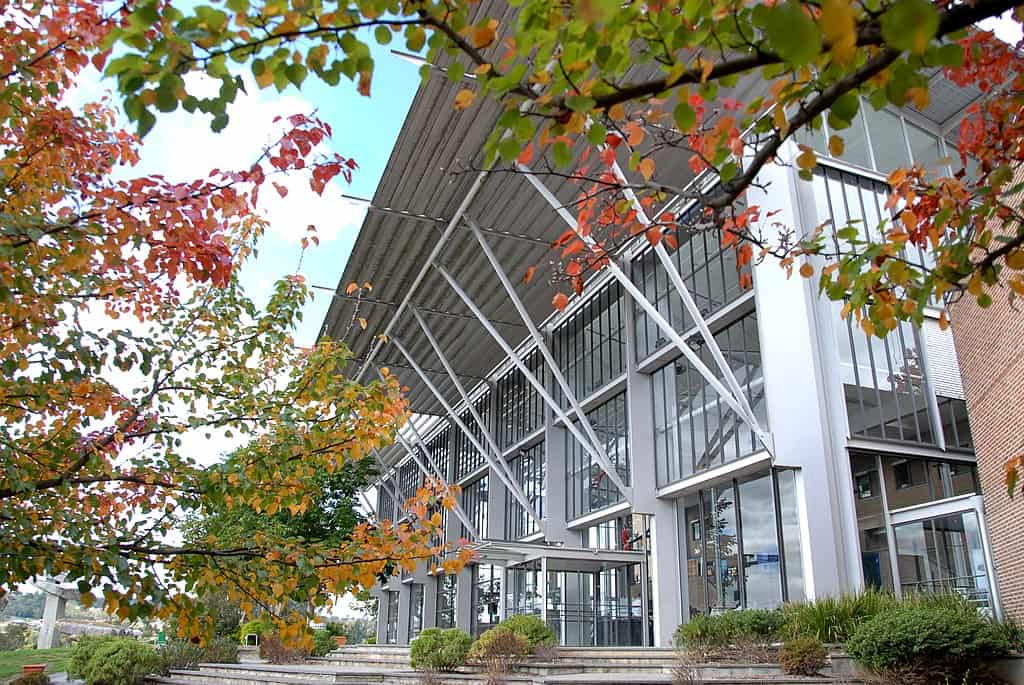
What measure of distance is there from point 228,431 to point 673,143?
12.6ft

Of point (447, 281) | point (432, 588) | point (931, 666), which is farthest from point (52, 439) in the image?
point (432, 588)

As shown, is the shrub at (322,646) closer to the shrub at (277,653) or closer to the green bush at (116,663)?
the shrub at (277,653)

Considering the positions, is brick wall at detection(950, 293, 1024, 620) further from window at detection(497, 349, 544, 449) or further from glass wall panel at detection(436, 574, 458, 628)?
glass wall panel at detection(436, 574, 458, 628)

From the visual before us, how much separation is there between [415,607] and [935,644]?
36.1m

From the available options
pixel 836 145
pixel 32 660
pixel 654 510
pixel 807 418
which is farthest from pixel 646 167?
pixel 32 660

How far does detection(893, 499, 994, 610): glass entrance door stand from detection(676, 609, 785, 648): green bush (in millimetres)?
3112

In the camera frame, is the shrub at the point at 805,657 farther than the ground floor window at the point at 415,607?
No

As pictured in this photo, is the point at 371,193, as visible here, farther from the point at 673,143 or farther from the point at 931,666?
the point at 673,143

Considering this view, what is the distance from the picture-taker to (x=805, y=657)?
11.2m

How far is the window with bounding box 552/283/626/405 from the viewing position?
77.6 ft

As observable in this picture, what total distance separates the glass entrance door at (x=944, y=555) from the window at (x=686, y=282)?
19.9 feet

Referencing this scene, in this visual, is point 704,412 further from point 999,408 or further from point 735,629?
point 999,408

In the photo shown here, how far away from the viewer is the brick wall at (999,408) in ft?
35.9

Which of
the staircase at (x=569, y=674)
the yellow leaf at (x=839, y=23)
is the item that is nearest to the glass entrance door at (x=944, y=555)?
the staircase at (x=569, y=674)
